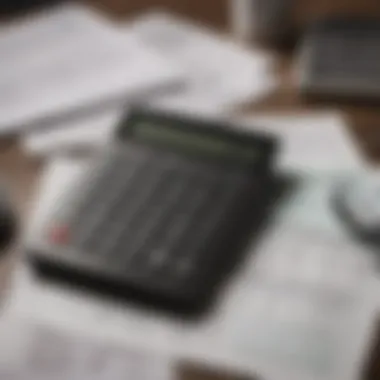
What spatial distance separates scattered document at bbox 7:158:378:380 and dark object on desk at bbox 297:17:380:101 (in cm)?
22

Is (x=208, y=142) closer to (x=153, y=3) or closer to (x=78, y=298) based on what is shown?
(x=78, y=298)

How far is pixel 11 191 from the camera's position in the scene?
0.93 meters

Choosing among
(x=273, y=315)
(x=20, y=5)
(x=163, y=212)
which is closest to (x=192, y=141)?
(x=163, y=212)

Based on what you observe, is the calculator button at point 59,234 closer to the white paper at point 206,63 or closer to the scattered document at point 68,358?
the scattered document at point 68,358

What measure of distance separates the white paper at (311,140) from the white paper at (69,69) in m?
0.12

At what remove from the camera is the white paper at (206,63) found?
1.04 m

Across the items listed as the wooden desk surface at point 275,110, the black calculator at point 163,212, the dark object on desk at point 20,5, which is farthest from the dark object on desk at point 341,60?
the dark object on desk at point 20,5

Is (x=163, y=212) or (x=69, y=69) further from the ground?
(x=69, y=69)

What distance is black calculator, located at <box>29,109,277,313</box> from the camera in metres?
0.81

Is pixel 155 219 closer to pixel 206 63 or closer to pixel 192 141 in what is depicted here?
pixel 192 141

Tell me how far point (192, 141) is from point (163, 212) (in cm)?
9

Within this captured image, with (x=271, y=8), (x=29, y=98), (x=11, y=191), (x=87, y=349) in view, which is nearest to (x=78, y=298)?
(x=87, y=349)

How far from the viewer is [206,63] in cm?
110

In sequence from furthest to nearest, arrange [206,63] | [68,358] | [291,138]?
[206,63] < [291,138] < [68,358]
